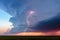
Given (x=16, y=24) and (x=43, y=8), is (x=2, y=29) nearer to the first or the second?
(x=16, y=24)

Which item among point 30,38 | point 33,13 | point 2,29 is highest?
point 33,13

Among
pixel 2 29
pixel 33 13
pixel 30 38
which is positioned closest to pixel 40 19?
pixel 33 13

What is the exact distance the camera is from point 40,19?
7.36 feet

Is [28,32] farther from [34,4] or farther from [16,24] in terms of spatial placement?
[34,4]

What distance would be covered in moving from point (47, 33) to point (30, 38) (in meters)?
0.24

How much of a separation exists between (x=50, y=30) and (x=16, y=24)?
46cm

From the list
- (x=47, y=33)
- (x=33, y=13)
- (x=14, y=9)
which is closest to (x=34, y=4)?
(x=33, y=13)

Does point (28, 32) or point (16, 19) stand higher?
point (16, 19)

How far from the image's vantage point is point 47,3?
2.25 m

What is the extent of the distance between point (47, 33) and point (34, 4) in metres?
0.43

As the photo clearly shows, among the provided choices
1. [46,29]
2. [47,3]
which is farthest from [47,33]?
[47,3]

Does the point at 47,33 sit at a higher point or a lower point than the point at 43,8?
lower

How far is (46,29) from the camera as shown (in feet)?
7.31

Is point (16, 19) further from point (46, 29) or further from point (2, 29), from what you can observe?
point (46, 29)
